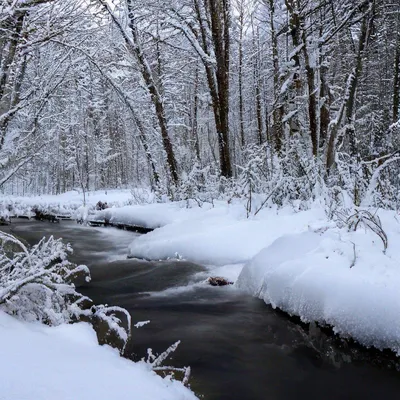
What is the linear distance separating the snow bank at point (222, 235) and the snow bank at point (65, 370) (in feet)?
9.15

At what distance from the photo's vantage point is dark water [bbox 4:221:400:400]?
2158 mm

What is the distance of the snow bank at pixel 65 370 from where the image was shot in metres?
1.29

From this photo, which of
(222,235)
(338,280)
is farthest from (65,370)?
(222,235)

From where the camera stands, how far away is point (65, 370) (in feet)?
4.80

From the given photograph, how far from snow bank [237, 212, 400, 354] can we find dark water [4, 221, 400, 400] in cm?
13

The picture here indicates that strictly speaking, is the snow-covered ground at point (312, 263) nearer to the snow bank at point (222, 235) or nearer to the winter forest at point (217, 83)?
the snow bank at point (222, 235)

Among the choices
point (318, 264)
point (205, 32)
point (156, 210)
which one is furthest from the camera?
point (205, 32)

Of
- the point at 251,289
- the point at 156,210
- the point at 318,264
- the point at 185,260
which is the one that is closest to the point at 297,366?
the point at 318,264

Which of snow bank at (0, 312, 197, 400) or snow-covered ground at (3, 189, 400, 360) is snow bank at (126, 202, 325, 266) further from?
snow bank at (0, 312, 197, 400)

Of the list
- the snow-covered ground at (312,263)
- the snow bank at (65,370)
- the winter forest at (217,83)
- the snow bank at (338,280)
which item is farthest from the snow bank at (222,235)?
the snow bank at (65,370)

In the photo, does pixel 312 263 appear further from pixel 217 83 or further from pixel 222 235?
pixel 217 83

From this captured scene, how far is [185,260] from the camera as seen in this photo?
5102mm

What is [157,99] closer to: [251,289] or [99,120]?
[251,289]

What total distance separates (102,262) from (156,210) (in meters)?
3.04
